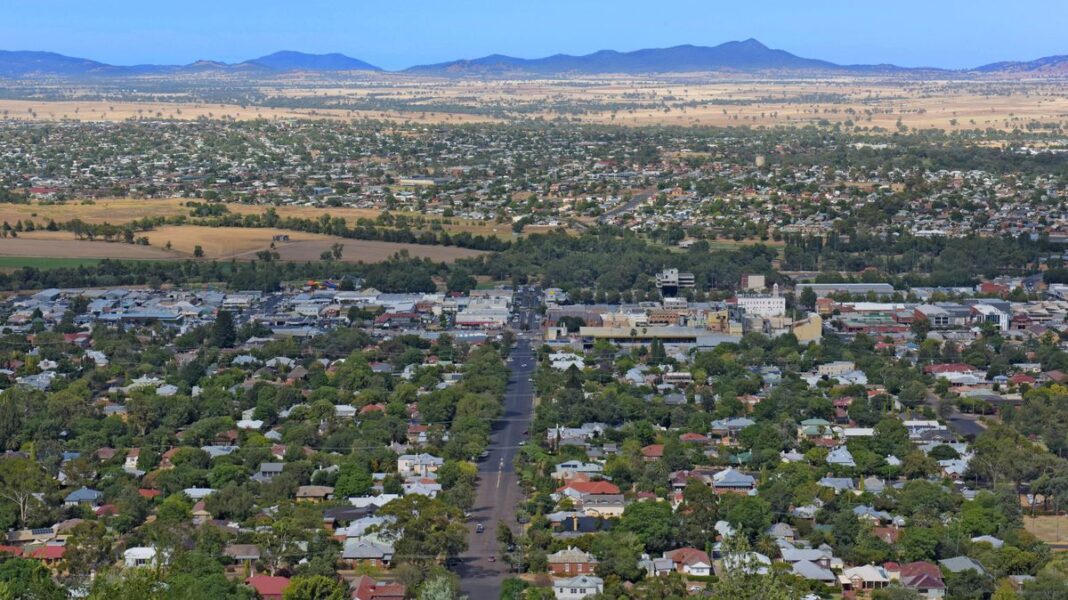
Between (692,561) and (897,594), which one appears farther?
(692,561)

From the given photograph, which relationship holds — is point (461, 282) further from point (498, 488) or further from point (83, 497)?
point (83, 497)

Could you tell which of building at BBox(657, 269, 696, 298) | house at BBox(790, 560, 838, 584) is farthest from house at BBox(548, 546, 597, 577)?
building at BBox(657, 269, 696, 298)

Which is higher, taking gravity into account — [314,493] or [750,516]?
[750,516]

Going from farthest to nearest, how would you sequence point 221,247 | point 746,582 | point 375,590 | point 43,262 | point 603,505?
point 221,247, point 43,262, point 603,505, point 375,590, point 746,582

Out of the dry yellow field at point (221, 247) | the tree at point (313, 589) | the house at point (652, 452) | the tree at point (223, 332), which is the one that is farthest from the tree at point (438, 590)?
the dry yellow field at point (221, 247)

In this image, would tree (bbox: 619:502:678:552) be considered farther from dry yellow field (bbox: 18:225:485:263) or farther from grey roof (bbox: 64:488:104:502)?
dry yellow field (bbox: 18:225:485:263)

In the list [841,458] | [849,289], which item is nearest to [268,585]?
[841,458]
